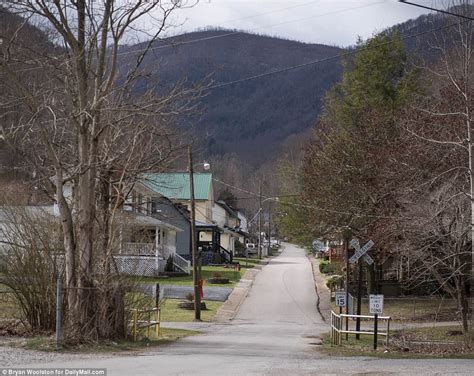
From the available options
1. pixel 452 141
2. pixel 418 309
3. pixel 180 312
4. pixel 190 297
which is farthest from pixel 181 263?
pixel 452 141

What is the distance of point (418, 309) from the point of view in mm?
40875

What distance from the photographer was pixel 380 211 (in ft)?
126

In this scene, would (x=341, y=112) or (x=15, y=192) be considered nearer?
(x=15, y=192)

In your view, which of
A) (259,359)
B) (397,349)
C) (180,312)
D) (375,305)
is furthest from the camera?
(180,312)

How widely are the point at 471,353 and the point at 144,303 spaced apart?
9.35 metres

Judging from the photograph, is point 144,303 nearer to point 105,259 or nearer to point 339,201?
point 105,259

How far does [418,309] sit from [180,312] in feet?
41.8

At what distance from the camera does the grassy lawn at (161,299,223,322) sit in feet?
120

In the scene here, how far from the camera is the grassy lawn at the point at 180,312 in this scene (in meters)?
36.7

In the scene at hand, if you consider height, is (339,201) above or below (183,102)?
below

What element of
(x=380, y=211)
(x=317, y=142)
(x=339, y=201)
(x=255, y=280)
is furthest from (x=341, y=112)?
(x=255, y=280)

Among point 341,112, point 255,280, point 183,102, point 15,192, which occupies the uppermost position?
point 341,112

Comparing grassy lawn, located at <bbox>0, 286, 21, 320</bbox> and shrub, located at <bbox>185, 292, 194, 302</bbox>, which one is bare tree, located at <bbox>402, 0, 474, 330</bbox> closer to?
grassy lawn, located at <bbox>0, 286, 21, 320</bbox>

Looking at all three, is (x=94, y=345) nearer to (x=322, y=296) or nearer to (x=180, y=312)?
(x=180, y=312)
